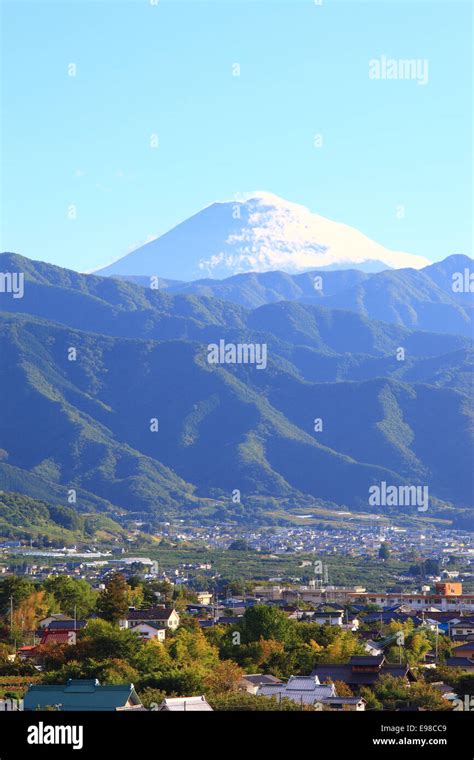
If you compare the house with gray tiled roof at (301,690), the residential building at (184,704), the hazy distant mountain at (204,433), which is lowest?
the house with gray tiled roof at (301,690)

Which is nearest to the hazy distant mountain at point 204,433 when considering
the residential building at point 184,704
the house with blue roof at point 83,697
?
the house with blue roof at point 83,697

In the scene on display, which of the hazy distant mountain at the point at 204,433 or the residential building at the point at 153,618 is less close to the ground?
the hazy distant mountain at the point at 204,433

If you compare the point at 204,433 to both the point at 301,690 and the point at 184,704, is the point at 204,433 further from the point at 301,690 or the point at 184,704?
the point at 184,704

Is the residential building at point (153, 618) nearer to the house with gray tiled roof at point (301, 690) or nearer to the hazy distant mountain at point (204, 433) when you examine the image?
the house with gray tiled roof at point (301, 690)

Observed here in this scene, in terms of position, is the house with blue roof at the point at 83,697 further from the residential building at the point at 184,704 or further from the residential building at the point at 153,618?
the residential building at the point at 153,618

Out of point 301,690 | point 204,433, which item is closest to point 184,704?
point 301,690

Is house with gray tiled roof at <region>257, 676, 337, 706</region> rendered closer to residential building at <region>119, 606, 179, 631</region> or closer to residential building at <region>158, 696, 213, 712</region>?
residential building at <region>158, 696, 213, 712</region>

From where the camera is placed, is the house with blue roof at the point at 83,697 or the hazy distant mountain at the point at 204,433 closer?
the house with blue roof at the point at 83,697

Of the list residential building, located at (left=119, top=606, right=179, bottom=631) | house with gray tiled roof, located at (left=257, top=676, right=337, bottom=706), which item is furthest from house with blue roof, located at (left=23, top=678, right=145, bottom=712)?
residential building, located at (left=119, top=606, right=179, bottom=631)

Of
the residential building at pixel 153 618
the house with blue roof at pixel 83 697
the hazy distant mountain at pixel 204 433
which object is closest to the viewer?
the house with blue roof at pixel 83 697

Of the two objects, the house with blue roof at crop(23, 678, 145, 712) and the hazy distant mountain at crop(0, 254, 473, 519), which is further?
the hazy distant mountain at crop(0, 254, 473, 519)

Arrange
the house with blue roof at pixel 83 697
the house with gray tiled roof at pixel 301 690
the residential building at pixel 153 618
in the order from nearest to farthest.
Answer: the house with blue roof at pixel 83 697
the house with gray tiled roof at pixel 301 690
the residential building at pixel 153 618
